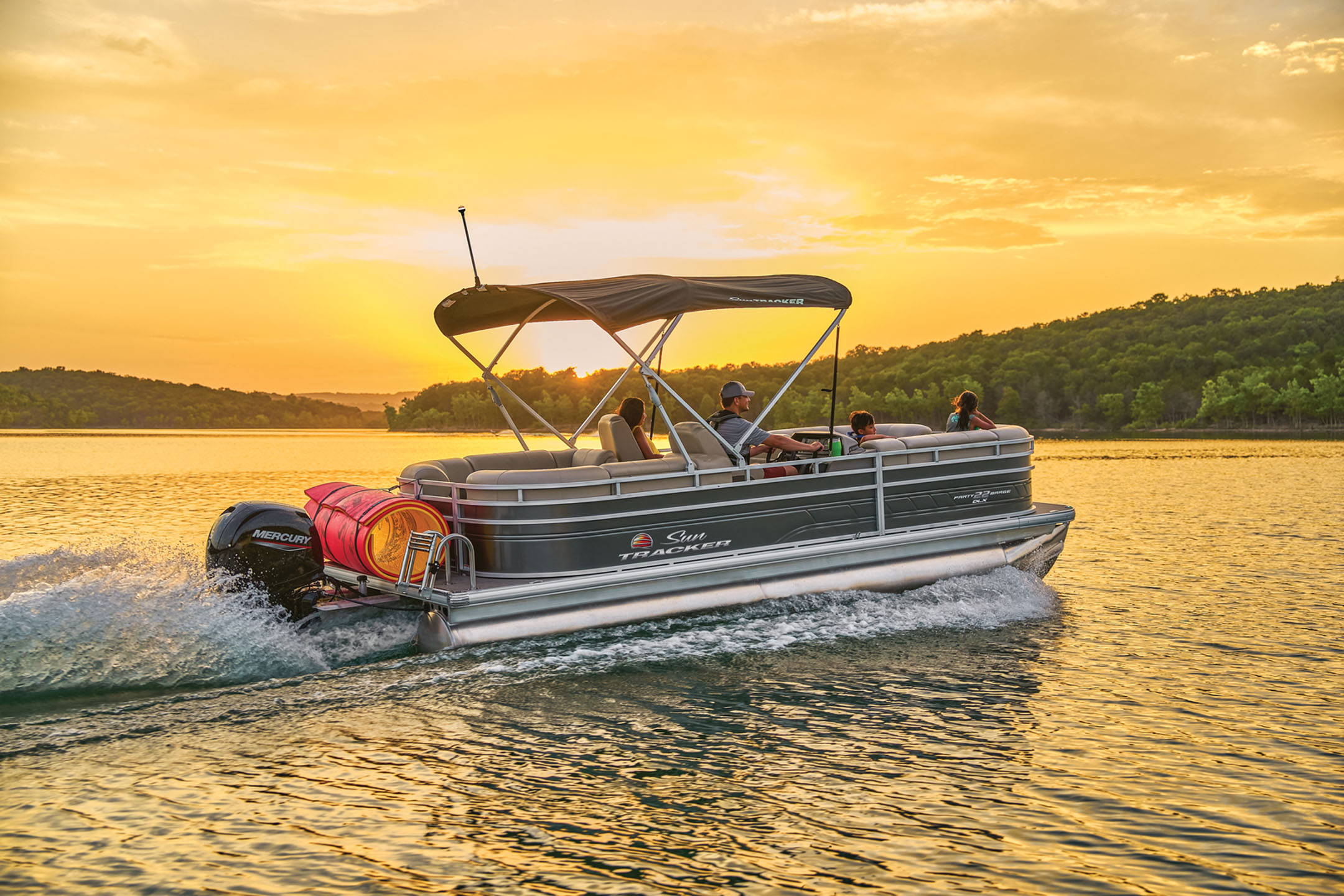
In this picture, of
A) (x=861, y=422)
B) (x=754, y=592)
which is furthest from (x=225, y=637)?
(x=861, y=422)

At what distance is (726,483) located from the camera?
9.14 metres

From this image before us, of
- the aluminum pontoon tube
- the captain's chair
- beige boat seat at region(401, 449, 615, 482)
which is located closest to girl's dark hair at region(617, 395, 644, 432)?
the captain's chair

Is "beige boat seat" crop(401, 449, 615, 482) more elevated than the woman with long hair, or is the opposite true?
the woman with long hair

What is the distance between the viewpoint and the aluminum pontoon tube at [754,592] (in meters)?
8.01

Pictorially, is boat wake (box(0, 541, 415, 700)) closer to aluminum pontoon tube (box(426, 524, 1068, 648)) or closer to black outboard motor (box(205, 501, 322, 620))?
black outboard motor (box(205, 501, 322, 620))

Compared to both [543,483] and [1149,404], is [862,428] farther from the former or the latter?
[1149,404]

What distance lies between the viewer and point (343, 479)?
42000 millimetres

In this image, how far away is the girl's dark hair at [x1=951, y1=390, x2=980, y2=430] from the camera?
11188mm

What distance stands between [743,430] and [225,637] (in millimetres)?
4739

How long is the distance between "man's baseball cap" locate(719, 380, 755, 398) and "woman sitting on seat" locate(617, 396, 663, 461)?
2.56 feet

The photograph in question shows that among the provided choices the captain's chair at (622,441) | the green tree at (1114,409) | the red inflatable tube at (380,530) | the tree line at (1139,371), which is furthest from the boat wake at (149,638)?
the green tree at (1114,409)

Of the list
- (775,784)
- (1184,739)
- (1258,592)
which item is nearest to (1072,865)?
(775,784)

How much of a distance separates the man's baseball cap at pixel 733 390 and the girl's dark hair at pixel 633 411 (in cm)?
78

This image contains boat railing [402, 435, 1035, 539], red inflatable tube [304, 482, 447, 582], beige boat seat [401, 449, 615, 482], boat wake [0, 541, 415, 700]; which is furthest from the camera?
beige boat seat [401, 449, 615, 482]
